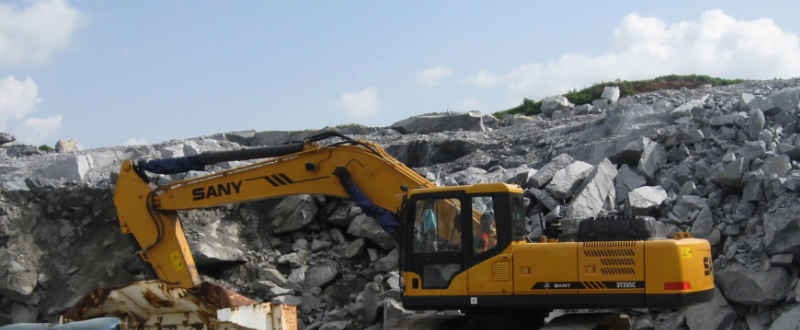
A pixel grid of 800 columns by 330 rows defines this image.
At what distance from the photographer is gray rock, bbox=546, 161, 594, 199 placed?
47.1 feet

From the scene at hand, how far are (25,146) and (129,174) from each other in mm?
12716

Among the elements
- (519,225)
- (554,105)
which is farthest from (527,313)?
(554,105)

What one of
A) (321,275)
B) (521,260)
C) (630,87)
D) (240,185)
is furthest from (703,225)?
(630,87)

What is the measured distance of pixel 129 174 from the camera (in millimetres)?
12562

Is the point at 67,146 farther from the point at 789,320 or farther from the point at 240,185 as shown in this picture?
the point at 789,320

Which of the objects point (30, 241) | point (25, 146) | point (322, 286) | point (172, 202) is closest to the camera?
point (172, 202)

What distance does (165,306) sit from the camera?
9.41 metres

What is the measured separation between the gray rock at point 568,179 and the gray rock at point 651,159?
86cm

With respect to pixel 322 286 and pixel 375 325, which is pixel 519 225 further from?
pixel 322 286

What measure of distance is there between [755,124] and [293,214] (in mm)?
8059

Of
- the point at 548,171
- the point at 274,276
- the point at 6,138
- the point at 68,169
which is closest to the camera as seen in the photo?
the point at 274,276

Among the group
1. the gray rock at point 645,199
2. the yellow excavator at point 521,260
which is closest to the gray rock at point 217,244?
the yellow excavator at point 521,260

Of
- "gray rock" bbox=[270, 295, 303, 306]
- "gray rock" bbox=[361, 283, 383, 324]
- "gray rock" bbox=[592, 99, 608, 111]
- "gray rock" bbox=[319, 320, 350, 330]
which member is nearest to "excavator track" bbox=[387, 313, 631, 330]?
"gray rock" bbox=[361, 283, 383, 324]

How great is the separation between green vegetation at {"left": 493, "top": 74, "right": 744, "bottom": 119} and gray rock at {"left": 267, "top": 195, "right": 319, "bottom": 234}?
12.1 metres
